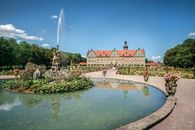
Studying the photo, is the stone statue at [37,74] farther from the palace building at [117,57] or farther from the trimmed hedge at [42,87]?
the palace building at [117,57]

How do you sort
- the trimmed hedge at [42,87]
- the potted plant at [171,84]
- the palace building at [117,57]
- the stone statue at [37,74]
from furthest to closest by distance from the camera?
the palace building at [117,57] → the stone statue at [37,74] → the trimmed hedge at [42,87] → the potted plant at [171,84]

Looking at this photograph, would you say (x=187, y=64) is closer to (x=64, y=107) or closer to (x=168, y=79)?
(x=168, y=79)

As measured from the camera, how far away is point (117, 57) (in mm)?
99938

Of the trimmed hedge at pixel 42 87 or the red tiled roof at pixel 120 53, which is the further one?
the red tiled roof at pixel 120 53

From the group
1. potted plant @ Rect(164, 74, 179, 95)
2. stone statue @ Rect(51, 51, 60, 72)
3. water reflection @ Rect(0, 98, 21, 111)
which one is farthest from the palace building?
water reflection @ Rect(0, 98, 21, 111)

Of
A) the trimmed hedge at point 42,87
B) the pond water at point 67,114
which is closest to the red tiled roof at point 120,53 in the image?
the trimmed hedge at point 42,87

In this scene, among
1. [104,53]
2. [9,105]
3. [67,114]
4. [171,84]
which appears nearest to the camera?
[67,114]

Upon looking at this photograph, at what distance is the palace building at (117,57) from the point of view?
97.1 metres

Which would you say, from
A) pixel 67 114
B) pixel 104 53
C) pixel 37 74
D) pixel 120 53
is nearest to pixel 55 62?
pixel 37 74

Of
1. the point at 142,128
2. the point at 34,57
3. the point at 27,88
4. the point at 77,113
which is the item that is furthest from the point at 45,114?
the point at 34,57

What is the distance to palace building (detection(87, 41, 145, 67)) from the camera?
97.1 meters

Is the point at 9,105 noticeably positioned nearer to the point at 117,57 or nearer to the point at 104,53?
the point at 117,57

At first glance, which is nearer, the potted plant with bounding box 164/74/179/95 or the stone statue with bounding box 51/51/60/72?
the potted plant with bounding box 164/74/179/95

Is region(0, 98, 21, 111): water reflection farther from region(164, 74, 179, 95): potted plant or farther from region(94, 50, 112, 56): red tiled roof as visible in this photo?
region(94, 50, 112, 56): red tiled roof
